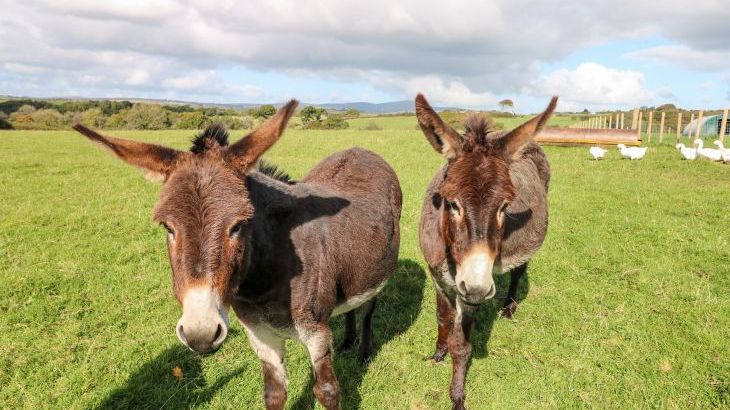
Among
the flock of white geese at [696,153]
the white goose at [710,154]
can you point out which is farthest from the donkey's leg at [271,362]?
the white goose at [710,154]

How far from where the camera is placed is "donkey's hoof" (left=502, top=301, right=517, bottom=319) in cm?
581

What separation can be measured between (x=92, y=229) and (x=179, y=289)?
787 cm

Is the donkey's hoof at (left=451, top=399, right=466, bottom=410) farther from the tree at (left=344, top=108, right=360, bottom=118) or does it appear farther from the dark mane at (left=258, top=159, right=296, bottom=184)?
the tree at (left=344, top=108, right=360, bottom=118)

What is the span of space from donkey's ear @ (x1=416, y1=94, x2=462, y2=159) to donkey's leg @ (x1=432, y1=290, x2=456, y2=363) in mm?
1673

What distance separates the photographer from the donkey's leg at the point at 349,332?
5.18 metres

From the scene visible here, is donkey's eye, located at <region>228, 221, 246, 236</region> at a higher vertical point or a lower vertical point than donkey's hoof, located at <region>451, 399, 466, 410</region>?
higher

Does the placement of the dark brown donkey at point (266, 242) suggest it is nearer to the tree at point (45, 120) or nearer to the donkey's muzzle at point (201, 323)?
the donkey's muzzle at point (201, 323)

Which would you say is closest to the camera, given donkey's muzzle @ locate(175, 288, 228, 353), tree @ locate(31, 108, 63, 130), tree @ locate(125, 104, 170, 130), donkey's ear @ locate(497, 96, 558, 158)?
donkey's muzzle @ locate(175, 288, 228, 353)

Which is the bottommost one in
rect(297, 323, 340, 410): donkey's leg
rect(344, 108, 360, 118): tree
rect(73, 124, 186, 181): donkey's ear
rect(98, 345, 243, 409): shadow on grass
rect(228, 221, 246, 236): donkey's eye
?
rect(98, 345, 243, 409): shadow on grass

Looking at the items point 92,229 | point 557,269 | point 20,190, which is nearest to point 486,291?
point 557,269

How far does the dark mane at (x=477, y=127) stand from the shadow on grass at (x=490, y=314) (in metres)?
2.77

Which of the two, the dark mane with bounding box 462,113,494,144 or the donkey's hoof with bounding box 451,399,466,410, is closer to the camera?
the dark mane with bounding box 462,113,494,144

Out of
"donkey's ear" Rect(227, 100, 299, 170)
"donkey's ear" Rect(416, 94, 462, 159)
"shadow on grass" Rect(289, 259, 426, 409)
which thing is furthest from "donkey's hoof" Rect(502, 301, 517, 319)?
"donkey's ear" Rect(227, 100, 299, 170)

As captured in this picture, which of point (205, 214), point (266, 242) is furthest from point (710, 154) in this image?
point (205, 214)
